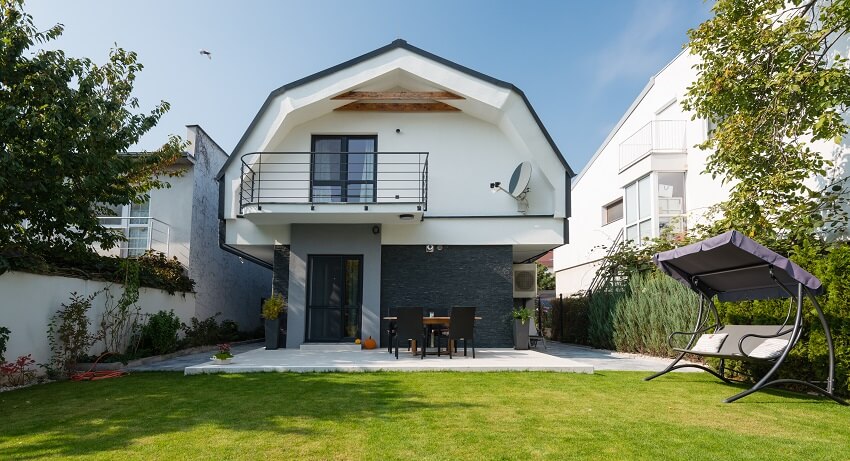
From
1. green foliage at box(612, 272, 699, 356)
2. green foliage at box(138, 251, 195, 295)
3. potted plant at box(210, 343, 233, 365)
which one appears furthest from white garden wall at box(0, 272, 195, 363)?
green foliage at box(612, 272, 699, 356)

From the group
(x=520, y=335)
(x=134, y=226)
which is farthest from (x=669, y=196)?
(x=134, y=226)

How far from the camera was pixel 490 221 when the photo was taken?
39.6ft

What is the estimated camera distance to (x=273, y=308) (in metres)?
11.7

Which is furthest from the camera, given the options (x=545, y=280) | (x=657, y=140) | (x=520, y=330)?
(x=545, y=280)

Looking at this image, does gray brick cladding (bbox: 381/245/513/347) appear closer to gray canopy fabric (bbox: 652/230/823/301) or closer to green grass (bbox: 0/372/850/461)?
green grass (bbox: 0/372/850/461)

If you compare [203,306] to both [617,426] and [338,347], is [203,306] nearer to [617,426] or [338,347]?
[338,347]

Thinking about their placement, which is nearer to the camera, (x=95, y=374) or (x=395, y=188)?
(x=95, y=374)

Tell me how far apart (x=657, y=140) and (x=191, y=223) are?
43.8 ft

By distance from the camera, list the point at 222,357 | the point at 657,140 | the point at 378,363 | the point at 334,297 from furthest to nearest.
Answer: the point at 657,140, the point at 334,297, the point at 378,363, the point at 222,357

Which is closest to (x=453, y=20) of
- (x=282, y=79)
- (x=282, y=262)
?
(x=282, y=79)

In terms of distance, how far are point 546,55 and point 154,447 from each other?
12.1 meters

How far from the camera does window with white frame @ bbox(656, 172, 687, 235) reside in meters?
14.8

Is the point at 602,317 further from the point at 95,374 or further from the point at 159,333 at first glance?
the point at 95,374

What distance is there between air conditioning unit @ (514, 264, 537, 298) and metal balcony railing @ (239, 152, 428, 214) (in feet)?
11.6
